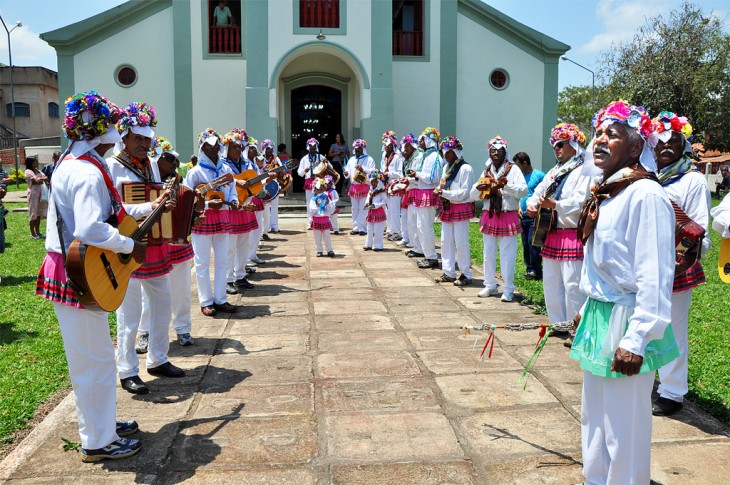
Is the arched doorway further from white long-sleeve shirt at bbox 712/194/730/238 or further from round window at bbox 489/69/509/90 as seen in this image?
white long-sleeve shirt at bbox 712/194/730/238

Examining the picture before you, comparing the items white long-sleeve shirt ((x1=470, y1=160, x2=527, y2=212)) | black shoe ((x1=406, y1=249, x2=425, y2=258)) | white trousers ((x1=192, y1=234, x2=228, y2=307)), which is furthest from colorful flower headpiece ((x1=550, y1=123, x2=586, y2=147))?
black shoe ((x1=406, y1=249, x2=425, y2=258))

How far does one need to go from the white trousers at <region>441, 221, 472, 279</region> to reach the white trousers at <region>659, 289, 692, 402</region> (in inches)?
193

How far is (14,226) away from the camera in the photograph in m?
16.5

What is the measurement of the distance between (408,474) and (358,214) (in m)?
11.8

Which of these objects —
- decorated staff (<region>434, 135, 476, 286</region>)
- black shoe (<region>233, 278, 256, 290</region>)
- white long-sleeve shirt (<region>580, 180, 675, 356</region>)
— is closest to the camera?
white long-sleeve shirt (<region>580, 180, 675, 356</region>)

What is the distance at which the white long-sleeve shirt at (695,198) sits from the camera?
15.3 ft

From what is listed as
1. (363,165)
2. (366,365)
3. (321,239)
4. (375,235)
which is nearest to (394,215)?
(363,165)

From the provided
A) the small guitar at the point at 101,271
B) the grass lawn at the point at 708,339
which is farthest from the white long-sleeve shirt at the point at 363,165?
the small guitar at the point at 101,271

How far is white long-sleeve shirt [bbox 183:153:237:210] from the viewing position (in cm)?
750

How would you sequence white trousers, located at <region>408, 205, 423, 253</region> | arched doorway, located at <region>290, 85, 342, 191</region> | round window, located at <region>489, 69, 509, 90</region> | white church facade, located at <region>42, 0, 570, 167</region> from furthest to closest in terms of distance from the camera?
arched doorway, located at <region>290, 85, 342, 191</region>, round window, located at <region>489, 69, 509, 90</region>, white church facade, located at <region>42, 0, 570, 167</region>, white trousers, located at <region>408, 205, 423, 253</region>

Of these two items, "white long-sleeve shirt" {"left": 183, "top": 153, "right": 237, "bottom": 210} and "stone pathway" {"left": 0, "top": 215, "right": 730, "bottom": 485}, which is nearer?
"stone pathway" {"left": 0, "top": 215, "right": 730, "bottom": 485}

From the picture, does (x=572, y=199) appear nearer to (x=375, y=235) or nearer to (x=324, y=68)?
(x=375, y=235)

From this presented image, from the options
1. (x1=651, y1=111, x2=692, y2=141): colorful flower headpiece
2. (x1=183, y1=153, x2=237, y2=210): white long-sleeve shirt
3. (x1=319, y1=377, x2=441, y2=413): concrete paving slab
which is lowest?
(x1=319, y1=377, x2=441, y2=413): concrete paving slab

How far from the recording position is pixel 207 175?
7.59 m
